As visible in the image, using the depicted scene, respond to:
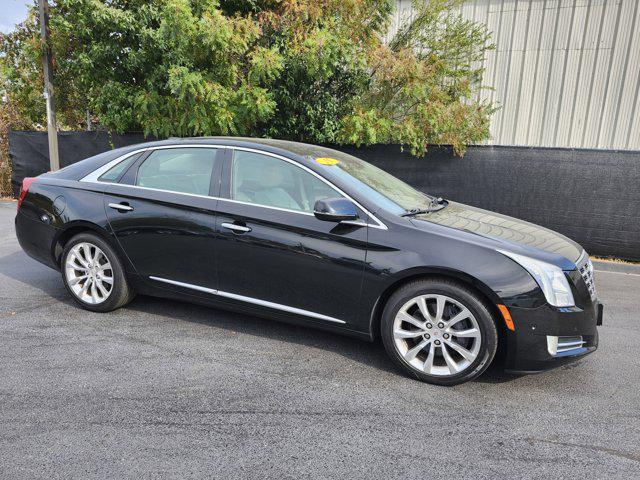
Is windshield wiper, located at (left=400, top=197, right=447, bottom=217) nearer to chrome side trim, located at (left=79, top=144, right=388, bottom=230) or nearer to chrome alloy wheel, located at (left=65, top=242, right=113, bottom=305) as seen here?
chrome side trim, located at (left=79, top=144, right=388, bottom=230)

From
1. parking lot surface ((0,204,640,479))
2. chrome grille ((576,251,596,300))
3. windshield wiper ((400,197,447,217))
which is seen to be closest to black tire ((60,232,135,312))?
parking lot surface ((0,204,640,479))

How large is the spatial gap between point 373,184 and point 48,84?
350 inches

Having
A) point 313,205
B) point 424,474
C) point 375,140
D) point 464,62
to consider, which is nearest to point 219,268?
point 313,205

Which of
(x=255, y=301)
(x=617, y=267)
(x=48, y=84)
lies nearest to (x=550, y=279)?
(x=255, y=301)

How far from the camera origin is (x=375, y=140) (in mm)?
8016

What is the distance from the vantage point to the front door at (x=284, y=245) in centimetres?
346

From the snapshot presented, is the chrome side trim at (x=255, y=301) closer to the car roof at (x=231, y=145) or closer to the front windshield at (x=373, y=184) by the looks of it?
the front windshield at (x=373, y=184)

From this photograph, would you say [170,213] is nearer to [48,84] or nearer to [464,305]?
[464,305]

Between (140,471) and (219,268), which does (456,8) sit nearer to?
(219,268)

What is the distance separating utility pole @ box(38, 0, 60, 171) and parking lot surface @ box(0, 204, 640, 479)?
22.9 ft

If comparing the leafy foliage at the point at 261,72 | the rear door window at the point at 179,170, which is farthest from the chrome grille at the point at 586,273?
the leafy foliage at the point at 261,72

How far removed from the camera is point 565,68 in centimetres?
977

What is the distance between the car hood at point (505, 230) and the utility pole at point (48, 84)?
9.01 meters

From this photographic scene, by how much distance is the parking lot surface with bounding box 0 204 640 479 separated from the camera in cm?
247
